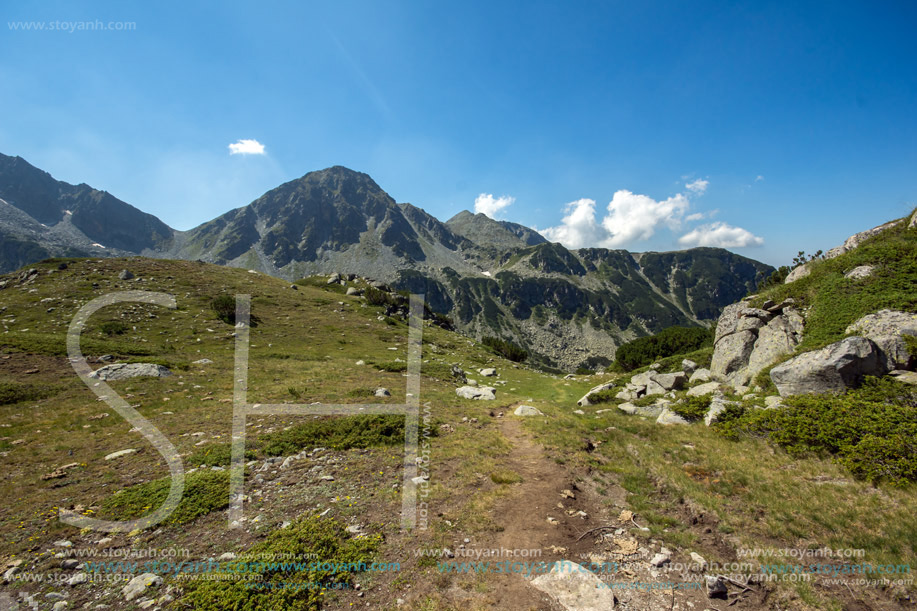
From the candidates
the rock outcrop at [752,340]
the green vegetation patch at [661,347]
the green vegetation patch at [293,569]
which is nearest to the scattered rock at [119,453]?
the green vegetation patch at [293,569]

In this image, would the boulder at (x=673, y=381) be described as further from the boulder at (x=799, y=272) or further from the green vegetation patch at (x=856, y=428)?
the boulder at (x=799, y=272)

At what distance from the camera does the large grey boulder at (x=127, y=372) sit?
63.0 feet

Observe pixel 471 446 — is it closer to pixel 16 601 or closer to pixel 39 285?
pixel 16 601

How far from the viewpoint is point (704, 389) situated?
20250 mm

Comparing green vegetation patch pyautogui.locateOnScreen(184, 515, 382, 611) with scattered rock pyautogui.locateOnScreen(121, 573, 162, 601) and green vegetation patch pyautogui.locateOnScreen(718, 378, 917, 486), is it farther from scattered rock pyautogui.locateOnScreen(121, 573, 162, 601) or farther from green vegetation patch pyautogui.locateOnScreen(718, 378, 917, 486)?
green vegetation patch pyautogui.locateOnScreen(718, 378, 917, 486)

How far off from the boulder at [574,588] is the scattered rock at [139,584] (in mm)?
7348

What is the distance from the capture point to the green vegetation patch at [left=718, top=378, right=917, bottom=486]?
945 centimetres

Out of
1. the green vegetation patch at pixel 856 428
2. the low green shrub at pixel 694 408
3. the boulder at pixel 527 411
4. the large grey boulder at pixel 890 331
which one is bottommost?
the boulder at pixel 527 411

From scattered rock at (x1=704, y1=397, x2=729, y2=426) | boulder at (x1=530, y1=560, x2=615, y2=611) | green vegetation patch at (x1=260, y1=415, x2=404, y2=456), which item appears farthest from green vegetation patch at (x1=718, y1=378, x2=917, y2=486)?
green vegetation patch at (x1=260, y1=415, x2=404, y2=456)

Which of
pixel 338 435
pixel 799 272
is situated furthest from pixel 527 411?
pixel 799 272

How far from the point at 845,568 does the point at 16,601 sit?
15609 mm

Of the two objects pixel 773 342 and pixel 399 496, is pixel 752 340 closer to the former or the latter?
pixel 773 342

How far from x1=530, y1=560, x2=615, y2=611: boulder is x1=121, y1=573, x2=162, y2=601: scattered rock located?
7.35 metres

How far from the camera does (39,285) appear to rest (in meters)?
40.7
